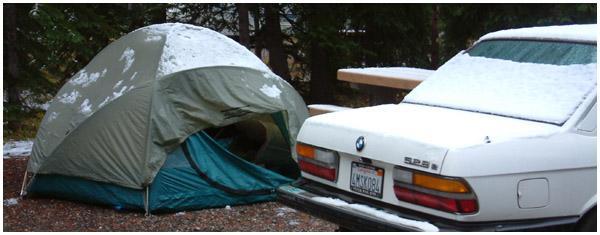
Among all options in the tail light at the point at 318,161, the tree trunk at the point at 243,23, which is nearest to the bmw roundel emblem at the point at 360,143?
the tail light at the point at 318,161

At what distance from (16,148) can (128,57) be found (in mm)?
3790

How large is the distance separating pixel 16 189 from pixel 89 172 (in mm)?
1317

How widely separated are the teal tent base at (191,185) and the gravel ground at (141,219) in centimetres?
9

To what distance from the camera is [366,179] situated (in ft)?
16.8

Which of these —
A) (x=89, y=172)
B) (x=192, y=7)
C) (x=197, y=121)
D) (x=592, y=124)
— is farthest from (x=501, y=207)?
(x=192, y=7)

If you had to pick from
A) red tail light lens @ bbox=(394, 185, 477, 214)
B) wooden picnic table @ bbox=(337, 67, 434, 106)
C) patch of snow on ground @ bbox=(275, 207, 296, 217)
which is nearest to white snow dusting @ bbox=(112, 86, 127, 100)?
patch of snow on ground @ bbox=(275, 207, 296, 217)

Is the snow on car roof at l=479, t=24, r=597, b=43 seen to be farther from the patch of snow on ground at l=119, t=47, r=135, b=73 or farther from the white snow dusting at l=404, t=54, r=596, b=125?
the patch of snow on ground at l=119, t=47, r=135, b=73

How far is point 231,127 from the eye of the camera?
9258mm

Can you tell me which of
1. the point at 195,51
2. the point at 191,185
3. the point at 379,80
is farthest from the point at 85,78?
the point at 379,80

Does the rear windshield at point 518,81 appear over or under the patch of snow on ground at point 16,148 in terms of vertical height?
over

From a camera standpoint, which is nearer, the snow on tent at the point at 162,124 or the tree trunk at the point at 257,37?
the snow on tent at the point at 162,124

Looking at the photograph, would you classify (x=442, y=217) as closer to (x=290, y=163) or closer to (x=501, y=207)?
(x=501, y=207)

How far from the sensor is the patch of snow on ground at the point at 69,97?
852 centimetres

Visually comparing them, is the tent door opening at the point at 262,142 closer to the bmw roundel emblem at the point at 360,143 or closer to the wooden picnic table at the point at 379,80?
the wooden picnic table at the point at 379,80
